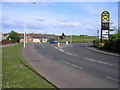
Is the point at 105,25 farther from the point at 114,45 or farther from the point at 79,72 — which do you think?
the point at 79,72

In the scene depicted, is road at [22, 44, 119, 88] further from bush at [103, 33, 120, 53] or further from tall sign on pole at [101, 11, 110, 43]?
tall sign on pole at [101, 11, 110, 43]

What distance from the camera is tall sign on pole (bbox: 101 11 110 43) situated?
38.8 m

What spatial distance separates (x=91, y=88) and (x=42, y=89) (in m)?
1.95

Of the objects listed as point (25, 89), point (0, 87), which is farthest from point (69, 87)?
point (0, 87)

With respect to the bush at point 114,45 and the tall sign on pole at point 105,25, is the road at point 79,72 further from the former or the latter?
the tall sign on pole at point 105,25

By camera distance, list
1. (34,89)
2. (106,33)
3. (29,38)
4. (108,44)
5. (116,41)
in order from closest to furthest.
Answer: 1. (34,89)
2. (116,41)
3. (108,44)
4. (106,33)
5. (29,38)

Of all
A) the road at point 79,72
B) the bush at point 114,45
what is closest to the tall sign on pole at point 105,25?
the bush at point 114,45

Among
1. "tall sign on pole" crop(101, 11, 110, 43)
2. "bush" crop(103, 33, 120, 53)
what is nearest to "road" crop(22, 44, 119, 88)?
"bush" crop(103, 33, 120, 53)

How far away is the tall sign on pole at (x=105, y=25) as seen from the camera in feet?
127

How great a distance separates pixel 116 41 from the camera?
2859 centimetres

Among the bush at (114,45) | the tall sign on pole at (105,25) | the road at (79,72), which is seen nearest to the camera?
the road at (79,72)

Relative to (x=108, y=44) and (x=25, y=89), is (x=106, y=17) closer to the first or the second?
(x=108, y=44)

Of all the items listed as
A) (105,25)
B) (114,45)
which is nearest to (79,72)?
(114,45)

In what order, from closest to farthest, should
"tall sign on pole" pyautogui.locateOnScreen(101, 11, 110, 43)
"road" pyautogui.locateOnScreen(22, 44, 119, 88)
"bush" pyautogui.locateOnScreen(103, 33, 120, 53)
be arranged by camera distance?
"road" pyautogui.locateOnScreen(22, 44, 119, 88) → "bush" pyautogui.locateOnScreen(103, 33, 120, 53) → "tall sign on pole" pyautogui.locateOnScreen(101, 11, 110, 43)
